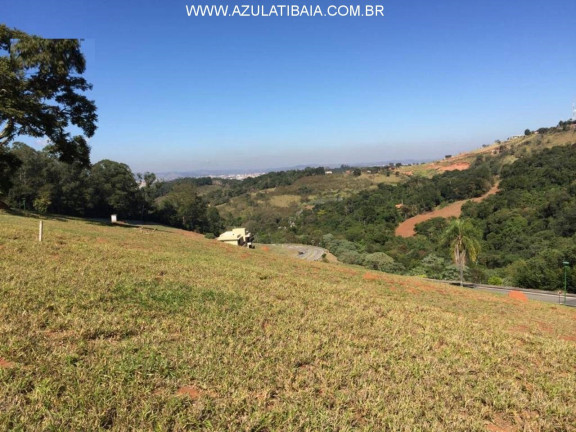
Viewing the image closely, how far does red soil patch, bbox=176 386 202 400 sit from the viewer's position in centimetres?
331

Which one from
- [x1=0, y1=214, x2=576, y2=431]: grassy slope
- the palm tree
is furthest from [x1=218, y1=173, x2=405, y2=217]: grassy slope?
[x1=0, y1=214, x2=576, y2=431]: grassy slope

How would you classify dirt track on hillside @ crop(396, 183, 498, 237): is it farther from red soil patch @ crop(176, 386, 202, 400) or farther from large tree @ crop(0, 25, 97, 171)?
red soil patch @ crop(176, 386, 202, 400)

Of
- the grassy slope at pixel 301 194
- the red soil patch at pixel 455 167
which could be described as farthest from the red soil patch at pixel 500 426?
the red soil patch at pixel 455 167

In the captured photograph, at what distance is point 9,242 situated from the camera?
8695 mm

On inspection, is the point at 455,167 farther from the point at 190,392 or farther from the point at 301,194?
the point at 190,392

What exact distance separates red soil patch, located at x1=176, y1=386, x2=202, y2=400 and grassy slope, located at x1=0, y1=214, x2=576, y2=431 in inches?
0.5

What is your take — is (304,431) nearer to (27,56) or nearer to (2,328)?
(2,328)

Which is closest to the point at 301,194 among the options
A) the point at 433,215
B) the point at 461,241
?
the point at 433,215

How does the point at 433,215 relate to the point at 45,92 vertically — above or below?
below

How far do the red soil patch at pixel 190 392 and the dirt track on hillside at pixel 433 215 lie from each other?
7735 centimetres

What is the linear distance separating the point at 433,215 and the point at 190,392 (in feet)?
290

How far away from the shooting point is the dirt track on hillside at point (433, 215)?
78688mm

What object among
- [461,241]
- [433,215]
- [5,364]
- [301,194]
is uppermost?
[301,194]

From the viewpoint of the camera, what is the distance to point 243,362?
405 cm
